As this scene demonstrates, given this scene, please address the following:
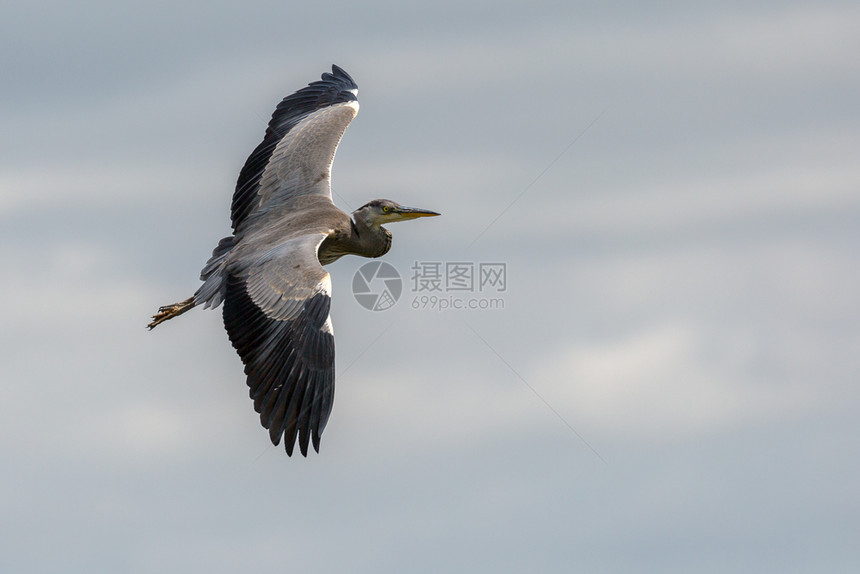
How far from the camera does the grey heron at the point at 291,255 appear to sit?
40.3 feet

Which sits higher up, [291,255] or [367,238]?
[367,238]

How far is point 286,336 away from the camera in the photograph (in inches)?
505

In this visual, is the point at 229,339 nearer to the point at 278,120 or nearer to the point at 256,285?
the point at 256,285

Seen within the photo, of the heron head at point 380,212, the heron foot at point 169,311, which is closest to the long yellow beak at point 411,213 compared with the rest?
the heron head at point 380,212

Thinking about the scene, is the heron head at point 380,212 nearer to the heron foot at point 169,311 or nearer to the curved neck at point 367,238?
the curved neck at point 367,238

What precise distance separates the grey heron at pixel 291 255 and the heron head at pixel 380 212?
0.04 ft

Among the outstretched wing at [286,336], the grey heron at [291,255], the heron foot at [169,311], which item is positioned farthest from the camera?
the heron foot at [169,311]

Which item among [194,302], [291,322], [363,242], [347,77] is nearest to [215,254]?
[194,302]

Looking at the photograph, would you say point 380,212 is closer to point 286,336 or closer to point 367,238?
point 367,238

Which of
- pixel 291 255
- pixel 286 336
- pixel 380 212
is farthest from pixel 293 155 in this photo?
pixel 286 336

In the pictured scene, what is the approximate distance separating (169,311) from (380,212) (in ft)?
9.76

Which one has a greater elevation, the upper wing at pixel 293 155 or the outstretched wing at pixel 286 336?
the upper wing at pixel 293 155

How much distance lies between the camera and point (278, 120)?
17.6 meters

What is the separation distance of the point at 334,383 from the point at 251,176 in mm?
4878
